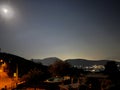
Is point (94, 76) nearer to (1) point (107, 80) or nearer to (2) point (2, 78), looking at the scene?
(1) point (107, 80)

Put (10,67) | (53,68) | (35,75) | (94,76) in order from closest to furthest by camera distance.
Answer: (94,76)
(35,75)
(53,68)
(10,67)

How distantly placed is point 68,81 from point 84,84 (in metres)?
9.67

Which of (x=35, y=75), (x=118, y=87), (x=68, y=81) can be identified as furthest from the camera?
(x=35, y=75)

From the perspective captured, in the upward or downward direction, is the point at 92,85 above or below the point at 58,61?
below

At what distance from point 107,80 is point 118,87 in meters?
4.48

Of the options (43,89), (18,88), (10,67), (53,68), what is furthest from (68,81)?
(10,67)

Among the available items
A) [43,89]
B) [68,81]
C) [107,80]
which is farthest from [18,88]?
[107,80]

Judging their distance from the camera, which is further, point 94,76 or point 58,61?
point 58,61

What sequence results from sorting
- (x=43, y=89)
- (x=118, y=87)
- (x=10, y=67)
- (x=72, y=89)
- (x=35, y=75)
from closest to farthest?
(x=118, y=87)
(x=72, y=89)
(x=43, y=89)
(x=35, y=75)
(x=10, y=67)

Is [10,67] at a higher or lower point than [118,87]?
higher

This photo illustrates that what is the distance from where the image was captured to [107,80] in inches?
1265

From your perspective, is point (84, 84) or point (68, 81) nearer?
point (84, 84)

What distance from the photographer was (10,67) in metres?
64.2

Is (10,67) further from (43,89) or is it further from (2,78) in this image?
(43,89)
